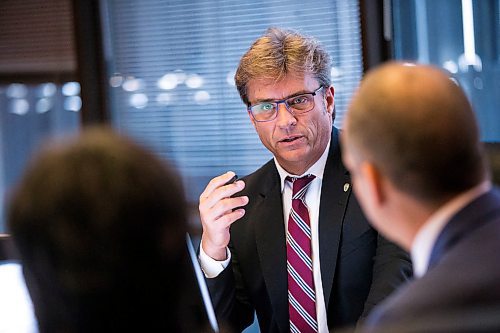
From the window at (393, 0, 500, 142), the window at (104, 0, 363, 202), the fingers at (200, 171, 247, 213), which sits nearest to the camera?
the fingers at (200, 171, 247, 213)

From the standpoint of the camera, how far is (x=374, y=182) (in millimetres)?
1170

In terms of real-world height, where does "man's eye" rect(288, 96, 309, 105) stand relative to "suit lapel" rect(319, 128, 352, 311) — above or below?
above

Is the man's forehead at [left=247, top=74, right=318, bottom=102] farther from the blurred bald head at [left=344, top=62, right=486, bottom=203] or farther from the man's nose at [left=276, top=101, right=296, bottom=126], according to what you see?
the blurred bald head at [left=344, top=62, right=486, bottom=203]

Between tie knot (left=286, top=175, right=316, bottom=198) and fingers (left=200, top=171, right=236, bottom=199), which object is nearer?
fingers (left=200, top=171, right=236, bottom=199)

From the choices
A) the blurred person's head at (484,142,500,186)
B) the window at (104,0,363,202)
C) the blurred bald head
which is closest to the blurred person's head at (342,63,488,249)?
the blurred bald head

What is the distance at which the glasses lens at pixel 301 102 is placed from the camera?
237 cm

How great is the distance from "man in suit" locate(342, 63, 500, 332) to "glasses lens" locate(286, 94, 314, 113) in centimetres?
116

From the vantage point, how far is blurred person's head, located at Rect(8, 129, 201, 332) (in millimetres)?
843

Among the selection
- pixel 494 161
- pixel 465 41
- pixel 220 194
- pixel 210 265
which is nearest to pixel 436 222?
pixel 494 161

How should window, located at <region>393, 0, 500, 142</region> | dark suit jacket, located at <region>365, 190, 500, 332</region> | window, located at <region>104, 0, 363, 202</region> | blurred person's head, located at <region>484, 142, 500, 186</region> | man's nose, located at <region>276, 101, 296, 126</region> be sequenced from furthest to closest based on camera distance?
window, located at <region>104, 0, 363, 202</region> < window, located at <region>393, 0, 500, 142</region> < man's nose, located at <region>276, 101, 296, 126</region> < blurred person's head, located at <region>484, 142, 500, 186</region> < dark suit jacket, located at <region>365, 190, 500, 332</region>

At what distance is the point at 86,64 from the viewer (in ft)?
13.2

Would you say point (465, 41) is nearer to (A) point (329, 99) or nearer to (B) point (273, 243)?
(A) point (329, 99)

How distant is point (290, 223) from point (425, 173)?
4.04 ft

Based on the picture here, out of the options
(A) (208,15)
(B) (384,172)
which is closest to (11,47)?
(A) (208,15)
